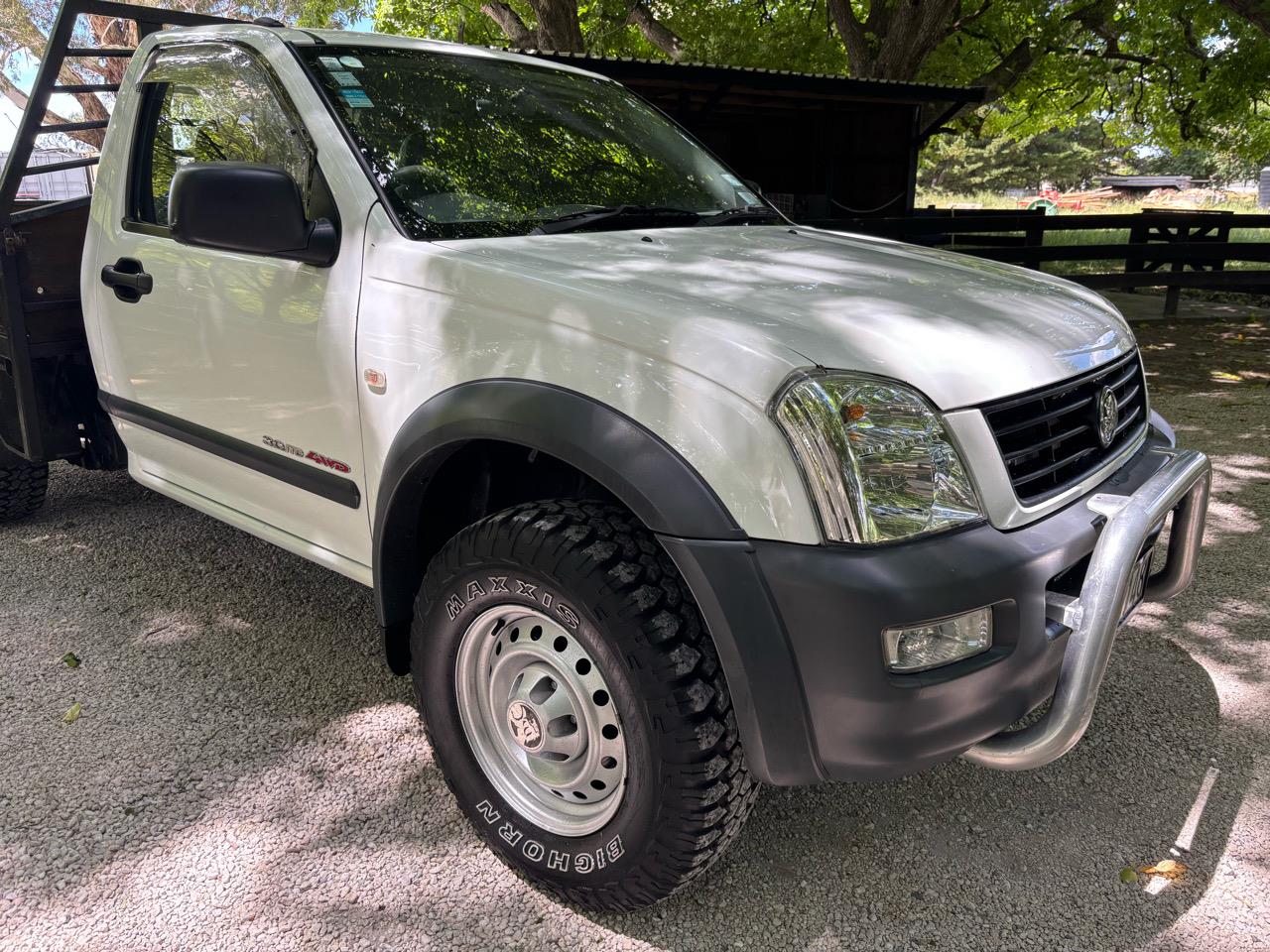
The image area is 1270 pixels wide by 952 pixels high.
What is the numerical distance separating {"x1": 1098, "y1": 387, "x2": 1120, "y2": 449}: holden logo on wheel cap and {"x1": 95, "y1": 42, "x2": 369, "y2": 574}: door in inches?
71.4

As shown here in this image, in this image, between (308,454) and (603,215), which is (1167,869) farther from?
(308,454)

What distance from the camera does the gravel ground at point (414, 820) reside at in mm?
2289

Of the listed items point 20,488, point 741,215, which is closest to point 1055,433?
point 741,215

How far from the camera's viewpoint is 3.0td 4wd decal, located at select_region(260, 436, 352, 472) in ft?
9.08

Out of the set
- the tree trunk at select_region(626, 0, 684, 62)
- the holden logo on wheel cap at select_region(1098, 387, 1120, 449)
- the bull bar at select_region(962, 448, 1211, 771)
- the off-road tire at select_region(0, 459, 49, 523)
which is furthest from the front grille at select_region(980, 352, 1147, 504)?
the tree trunk at select_region(626, 0, 684, 62)

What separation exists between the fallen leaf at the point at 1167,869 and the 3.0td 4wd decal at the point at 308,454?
222cm

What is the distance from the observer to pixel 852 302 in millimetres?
2271

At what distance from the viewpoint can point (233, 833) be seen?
2.59 m

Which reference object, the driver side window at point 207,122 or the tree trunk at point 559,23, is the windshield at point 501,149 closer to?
the driver side window at point 207,122

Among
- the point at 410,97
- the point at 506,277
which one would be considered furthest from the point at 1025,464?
the point at 410,97

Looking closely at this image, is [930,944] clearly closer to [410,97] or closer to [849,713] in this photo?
[849,713]

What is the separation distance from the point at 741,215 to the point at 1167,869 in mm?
2187

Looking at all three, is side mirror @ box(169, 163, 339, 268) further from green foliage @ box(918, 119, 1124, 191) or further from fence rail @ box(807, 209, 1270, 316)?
green foliage @ box(918, 119, 1124, 191)

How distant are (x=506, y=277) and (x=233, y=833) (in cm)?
155
